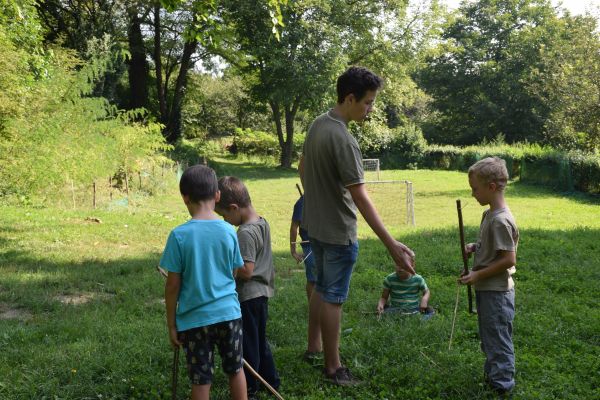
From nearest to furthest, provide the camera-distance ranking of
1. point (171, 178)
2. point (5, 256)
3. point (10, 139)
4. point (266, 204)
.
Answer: point (5, 256) < point (10, 139) < point (266, 204) < point (171, 178)

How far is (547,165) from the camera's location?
79.8ft

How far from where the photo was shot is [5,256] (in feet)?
25.7

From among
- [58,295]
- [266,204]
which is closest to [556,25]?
[266,204]

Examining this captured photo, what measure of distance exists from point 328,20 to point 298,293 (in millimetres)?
26322

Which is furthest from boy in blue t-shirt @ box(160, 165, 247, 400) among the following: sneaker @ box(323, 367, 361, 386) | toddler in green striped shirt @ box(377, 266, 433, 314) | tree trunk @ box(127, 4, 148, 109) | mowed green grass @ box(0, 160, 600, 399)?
tree trunk @ box(127, 4, 148, 109)

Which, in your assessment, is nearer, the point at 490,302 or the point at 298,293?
the point at 490,302

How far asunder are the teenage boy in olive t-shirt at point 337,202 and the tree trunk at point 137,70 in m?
30.5

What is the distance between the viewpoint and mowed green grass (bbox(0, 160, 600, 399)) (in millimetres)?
3662

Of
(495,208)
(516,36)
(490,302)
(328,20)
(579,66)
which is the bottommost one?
(490,302)

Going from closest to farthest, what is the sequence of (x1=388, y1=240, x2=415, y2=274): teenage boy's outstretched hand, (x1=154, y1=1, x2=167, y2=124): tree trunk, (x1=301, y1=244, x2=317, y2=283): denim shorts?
(x1=388, y1=240, x2=415, y2=274): teenage boy's outstretched hand < (x1=301, y1=244, x2=317, y2=283): denim shorts < (x1=154, y1=1, x2=167, y2=124): tree trunk

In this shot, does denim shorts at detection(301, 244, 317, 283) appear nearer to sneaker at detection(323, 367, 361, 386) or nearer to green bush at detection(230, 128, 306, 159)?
sneaker at detection(323, 367, 361, 386)

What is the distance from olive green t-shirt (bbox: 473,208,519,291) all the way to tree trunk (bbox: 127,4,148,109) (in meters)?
31.1

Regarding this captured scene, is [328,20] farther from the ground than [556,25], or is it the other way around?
[556,25]

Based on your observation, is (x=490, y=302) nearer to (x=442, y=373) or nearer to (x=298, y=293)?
(x=442, y=373)
